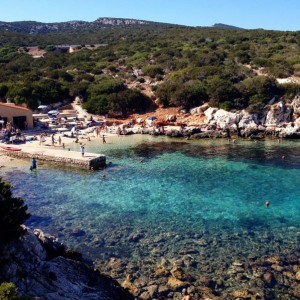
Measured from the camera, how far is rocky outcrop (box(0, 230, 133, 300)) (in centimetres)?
1170

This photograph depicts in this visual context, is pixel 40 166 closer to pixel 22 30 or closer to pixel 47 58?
pixel 47 58

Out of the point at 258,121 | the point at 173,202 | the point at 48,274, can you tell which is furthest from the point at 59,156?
the point at 258,121

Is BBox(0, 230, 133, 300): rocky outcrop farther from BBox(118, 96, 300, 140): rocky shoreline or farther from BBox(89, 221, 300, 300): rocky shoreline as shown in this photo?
BBox(118, 96, 300, 140): rocky shoreline

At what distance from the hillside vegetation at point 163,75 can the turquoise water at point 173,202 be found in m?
16.7

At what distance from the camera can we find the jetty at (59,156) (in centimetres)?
3378

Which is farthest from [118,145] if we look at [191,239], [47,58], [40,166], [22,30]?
[22,30]

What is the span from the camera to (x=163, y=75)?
69125 millimetres

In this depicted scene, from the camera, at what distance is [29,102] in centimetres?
5484

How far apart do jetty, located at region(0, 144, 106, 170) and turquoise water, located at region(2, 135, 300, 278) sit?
47.8 inches

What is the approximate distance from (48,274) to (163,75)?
195 feet

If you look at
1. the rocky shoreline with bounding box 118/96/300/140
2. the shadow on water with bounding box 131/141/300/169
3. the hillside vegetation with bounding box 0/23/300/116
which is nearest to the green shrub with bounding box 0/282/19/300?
the shadow on water with bounding box 131/141/300/169

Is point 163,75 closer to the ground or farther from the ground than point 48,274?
farther from the ground

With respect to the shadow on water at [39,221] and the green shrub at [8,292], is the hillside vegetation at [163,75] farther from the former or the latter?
the green shrub at [8,292]

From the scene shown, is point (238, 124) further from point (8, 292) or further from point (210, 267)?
point (8, 292)
